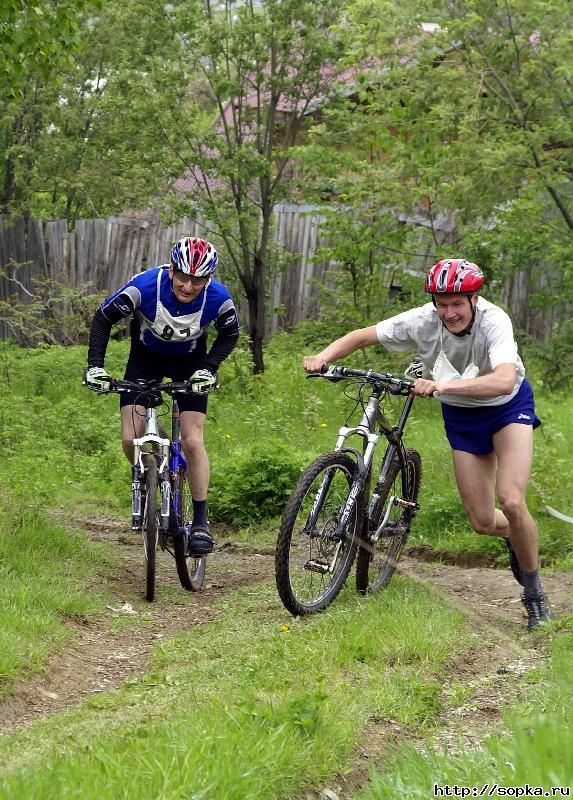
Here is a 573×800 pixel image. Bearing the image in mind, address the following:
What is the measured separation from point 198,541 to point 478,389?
254cm

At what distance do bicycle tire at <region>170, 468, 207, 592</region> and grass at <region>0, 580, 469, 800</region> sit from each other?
0.70m

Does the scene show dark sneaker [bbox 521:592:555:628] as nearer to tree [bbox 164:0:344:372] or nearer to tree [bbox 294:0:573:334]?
tree [bbox 294:0:573:334]

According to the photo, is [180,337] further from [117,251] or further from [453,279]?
[117,251]

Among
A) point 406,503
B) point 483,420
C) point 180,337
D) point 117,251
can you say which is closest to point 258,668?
point 483,420

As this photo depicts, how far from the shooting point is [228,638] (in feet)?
21.7

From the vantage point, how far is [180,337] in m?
8.02

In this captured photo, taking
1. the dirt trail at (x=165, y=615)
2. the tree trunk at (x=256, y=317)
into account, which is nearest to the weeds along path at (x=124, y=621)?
the dirt trail at (x=165, y=615)

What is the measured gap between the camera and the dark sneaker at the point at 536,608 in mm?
6980

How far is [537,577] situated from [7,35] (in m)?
5.59

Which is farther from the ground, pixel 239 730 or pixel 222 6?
pixel 222 6

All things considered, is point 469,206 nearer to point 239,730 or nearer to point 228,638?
point 228,638

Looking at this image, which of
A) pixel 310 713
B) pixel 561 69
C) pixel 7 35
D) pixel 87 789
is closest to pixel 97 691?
pixel 310 713

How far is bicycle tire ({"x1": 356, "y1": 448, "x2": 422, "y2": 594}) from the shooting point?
7445mm

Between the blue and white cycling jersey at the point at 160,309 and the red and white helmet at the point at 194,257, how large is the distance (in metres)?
0.28
